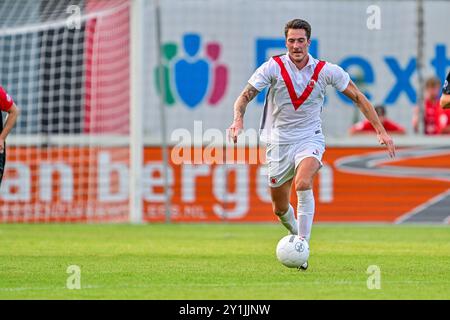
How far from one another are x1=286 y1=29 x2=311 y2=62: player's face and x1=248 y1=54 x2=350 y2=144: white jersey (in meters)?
0.21

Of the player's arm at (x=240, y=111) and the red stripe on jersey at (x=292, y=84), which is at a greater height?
the red stripe on jersey at (x=292, y=84)

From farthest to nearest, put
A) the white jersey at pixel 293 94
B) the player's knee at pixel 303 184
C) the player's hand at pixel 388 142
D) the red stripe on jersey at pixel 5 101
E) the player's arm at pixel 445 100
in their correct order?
the red stripe on jersey at pixel 5 101, the player's arm at pixel 445 100, the white jersey at pixel 293 94, the player's knee at pixel 303 184, the player's hand at pixel 388 142

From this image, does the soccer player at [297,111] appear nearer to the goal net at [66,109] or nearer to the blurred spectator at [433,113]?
the goal net at [66,109]

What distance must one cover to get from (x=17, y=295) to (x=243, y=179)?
12.5m

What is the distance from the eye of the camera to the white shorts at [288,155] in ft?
37.2

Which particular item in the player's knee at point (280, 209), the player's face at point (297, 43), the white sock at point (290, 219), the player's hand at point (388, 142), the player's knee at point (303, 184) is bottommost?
the white sock at point (290, 219)

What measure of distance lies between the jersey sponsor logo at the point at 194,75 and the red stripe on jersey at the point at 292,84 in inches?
477

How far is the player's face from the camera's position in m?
11.0

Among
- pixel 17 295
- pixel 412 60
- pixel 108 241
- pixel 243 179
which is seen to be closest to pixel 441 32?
pixel 412 60

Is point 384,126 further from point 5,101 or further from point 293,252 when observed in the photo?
point 293,252

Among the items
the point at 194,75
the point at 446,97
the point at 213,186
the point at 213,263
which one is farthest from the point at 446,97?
the point at 194,75

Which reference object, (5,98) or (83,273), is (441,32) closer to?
(5,98)

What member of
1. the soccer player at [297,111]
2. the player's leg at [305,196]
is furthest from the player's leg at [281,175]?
the player's leg at [305,196]

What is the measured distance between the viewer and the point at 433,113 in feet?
73.0
